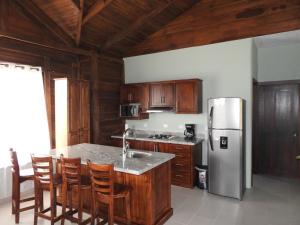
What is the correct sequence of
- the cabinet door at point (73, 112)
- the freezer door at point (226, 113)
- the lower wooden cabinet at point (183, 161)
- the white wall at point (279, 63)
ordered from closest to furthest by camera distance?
the freezer door at point (226, 113) → the lower wooden cabinet at point (183, 161) → the cabinet door at point (73, 112) → the white wall at point (279, 63)

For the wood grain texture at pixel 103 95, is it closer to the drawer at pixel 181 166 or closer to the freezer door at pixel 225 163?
the drawer at pixel 181 166

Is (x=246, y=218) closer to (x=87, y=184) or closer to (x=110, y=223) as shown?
(x=110, y=223)

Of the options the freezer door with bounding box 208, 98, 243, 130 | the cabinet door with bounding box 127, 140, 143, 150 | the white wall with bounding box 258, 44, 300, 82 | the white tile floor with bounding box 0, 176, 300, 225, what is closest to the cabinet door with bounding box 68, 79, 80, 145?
the cabinet door with bounding box 127, 140, 143, 150

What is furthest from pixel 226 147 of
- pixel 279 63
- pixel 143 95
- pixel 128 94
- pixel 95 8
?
pixel 95 8

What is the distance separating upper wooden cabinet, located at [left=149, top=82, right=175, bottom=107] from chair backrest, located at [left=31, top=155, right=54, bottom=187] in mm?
2957

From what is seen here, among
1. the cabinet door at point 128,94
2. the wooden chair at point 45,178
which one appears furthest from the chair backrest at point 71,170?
the cabinet door at point 128,94

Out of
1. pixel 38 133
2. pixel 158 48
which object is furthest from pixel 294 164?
pixel 38 133

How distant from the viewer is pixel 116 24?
5000 mm

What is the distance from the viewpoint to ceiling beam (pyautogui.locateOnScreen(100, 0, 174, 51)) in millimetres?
4777

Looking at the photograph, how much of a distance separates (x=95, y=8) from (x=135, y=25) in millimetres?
1142

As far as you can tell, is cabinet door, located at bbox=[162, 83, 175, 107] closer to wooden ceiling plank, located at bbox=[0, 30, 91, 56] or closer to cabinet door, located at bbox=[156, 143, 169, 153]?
cabinet door, located at bbox=[156, 143, 169, 153]

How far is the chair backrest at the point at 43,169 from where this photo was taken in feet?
9.61

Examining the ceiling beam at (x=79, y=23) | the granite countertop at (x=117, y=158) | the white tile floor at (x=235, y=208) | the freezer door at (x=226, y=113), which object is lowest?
the white tile floor at (x=235, y=208)

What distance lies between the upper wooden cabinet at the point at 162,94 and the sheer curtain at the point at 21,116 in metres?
2.44
